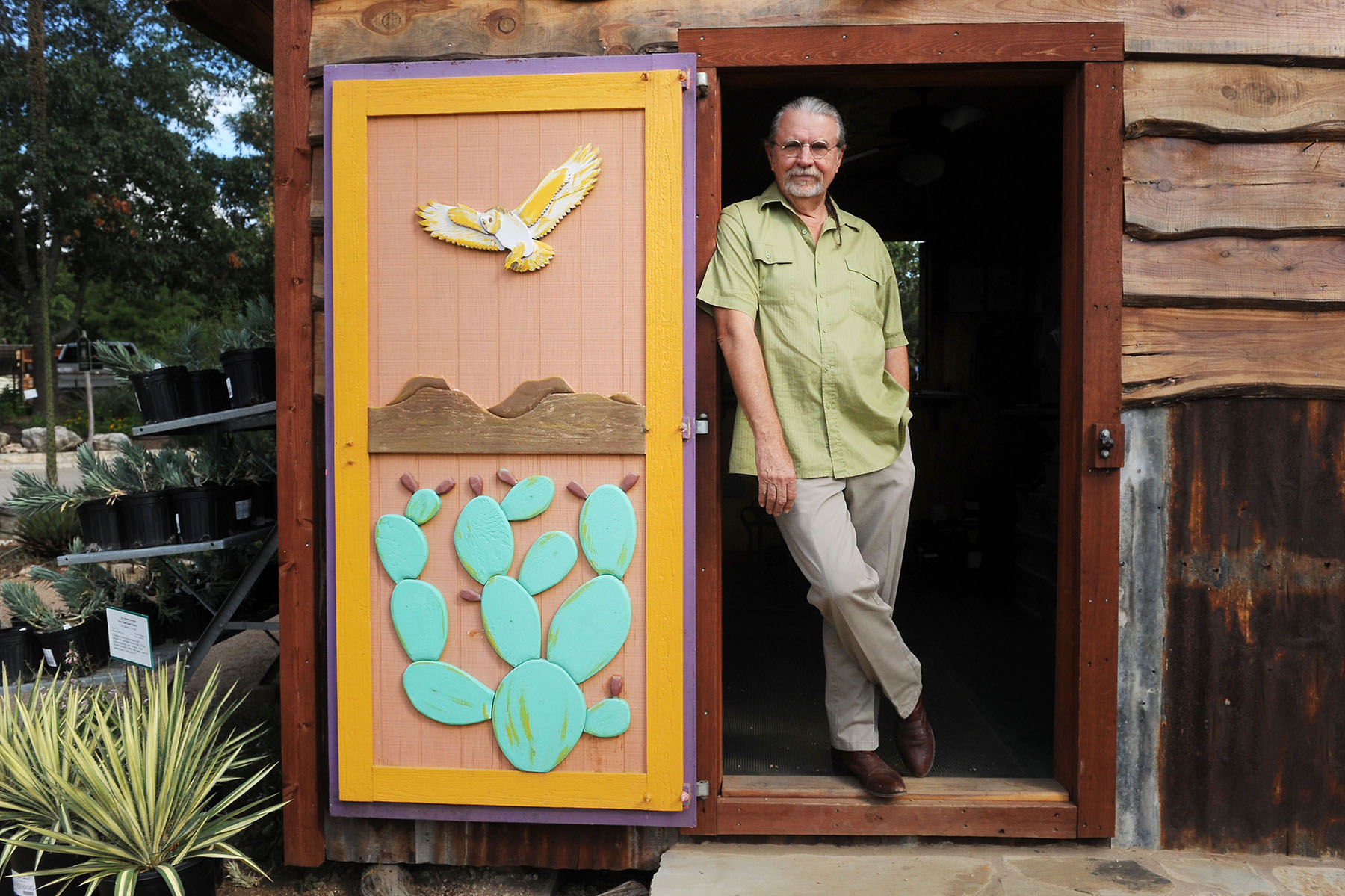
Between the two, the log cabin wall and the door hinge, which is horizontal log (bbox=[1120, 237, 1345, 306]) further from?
the door hinge

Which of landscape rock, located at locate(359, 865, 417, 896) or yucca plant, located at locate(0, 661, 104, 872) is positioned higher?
yucca plant, located at locate(0, 661, 104, 872)

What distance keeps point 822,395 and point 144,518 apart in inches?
105

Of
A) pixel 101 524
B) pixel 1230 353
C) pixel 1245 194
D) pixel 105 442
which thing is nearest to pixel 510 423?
pixel 101 524

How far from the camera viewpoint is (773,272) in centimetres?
281

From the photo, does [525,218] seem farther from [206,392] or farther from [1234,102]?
[1234,102]

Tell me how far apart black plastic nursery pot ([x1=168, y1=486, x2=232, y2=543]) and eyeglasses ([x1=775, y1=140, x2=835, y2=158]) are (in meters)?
2.57

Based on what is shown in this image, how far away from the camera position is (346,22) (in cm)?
290

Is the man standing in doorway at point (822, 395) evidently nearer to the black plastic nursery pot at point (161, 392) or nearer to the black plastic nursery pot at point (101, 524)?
the black plastic nursery pot at point (161, 392)

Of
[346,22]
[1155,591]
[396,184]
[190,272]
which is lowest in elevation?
[1155,591]

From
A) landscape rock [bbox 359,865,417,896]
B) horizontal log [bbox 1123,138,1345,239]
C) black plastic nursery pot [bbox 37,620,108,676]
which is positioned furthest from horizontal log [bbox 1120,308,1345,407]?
black plastic nursery pot [bbox 37,620,108,676]

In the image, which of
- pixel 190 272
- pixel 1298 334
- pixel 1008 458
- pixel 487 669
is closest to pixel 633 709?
pixel 487 669

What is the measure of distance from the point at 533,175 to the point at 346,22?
2.57 feet

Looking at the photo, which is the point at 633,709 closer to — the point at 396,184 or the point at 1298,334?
the point at 396,184

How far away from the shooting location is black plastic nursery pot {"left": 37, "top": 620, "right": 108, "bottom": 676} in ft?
12.9
